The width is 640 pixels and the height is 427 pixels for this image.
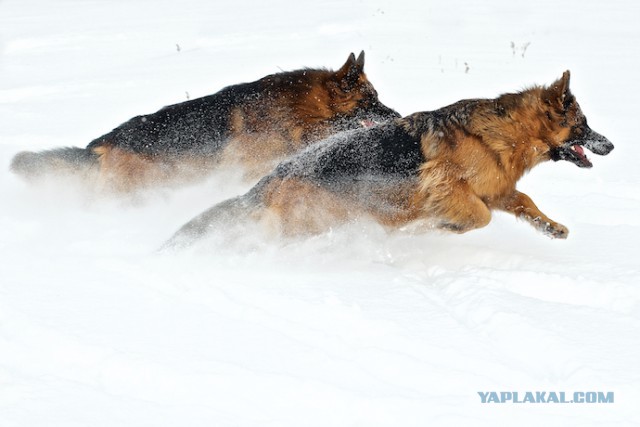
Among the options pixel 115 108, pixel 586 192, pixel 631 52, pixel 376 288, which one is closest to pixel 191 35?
pixel 115 108

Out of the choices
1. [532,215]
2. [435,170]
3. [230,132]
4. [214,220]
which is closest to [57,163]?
[230,132]

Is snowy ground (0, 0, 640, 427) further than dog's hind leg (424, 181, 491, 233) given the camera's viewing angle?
No

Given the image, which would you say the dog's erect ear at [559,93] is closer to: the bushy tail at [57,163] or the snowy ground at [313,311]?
the snowy ground at [313,311]

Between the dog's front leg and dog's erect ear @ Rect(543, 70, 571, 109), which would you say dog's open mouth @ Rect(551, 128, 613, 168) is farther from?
the dog's front leg

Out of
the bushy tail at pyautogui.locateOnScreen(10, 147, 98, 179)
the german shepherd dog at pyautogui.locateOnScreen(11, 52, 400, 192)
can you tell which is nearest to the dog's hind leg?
the german shepherd dog at pyautogui.locateOnScreen(11, 52, 400, 192)

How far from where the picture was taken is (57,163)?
7219mm

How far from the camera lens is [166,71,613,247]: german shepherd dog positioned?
5703 millimetres

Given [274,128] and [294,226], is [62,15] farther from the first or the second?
[294,226]

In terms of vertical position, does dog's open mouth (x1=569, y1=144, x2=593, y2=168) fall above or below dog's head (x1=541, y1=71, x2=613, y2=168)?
below

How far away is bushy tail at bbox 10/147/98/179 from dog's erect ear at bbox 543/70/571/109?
14.4 ft

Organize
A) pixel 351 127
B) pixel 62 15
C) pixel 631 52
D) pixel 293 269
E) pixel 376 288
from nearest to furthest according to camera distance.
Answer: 1. pixel 376 288
2. pixel 293 269
3. pixel 351 127
4. pixel 631 52
5. pixel 62 15

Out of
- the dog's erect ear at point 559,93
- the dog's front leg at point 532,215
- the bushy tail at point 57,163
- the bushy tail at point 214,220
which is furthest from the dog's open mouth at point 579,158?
the bushy tail at point 57,163

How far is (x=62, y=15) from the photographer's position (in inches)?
712

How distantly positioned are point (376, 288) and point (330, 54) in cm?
889
